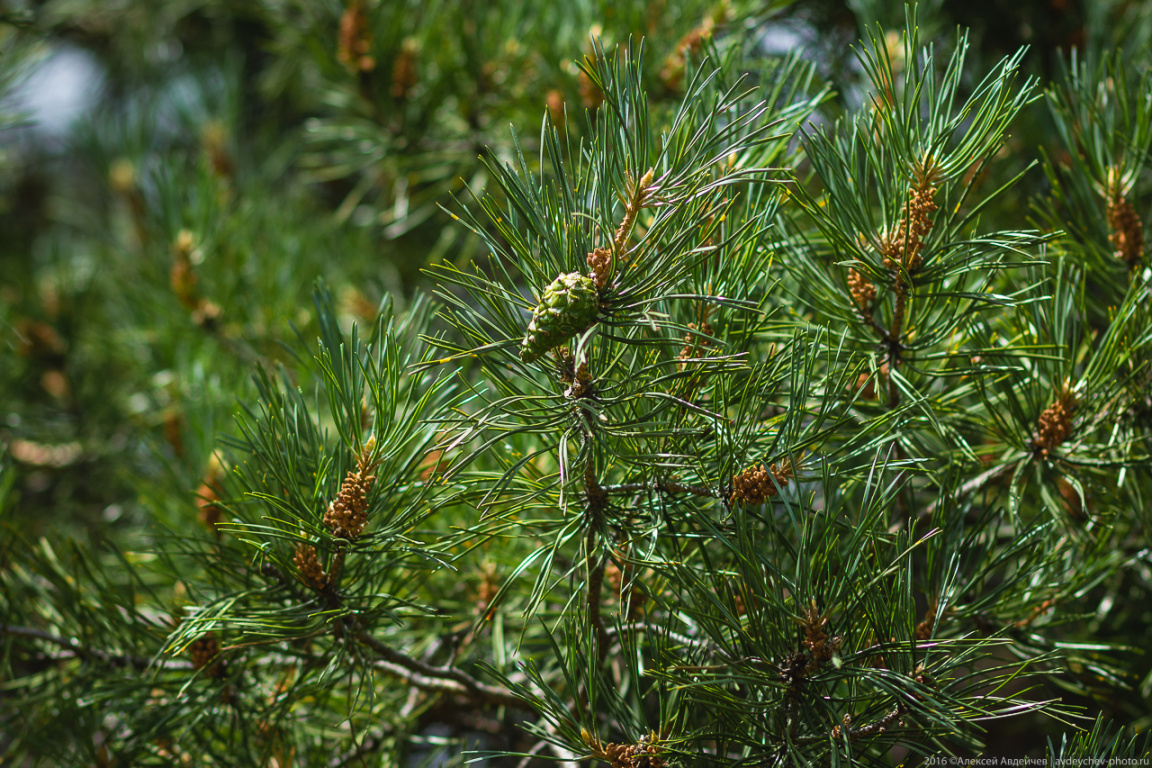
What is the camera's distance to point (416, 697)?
22.6 inches

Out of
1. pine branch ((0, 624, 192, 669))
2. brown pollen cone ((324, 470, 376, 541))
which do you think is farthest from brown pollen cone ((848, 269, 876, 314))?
pine branch ((0, 624, 192, 669))

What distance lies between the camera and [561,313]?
1.14ft

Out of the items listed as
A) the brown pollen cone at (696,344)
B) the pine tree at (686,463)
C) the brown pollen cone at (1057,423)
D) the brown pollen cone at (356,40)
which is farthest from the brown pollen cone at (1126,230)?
the brown pollen cone at (356,40)

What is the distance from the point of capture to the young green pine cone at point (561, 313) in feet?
1.14

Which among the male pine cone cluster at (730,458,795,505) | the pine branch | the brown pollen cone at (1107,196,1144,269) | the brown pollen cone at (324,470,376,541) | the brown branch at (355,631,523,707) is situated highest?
the brown pollen cone at (1107,196,1144,269)

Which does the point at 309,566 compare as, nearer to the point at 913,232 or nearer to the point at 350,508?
the point at 350,508

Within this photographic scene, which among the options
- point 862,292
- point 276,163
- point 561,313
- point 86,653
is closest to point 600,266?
point 561,313

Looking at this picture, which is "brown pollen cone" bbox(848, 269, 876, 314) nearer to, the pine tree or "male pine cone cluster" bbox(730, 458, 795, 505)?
the pine tree

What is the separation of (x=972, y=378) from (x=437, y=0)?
625mm

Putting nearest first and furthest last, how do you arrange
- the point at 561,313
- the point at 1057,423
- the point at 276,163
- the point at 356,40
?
the point at 561,313, the point at 1057,423, the point at 356,40, the point at 276,163

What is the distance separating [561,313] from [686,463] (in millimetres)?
104

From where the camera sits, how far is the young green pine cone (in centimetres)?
35

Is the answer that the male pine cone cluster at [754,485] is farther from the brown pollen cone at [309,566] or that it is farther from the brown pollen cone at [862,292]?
the brown pollen cone at [309,566]

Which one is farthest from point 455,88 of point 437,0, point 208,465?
point 208,465
